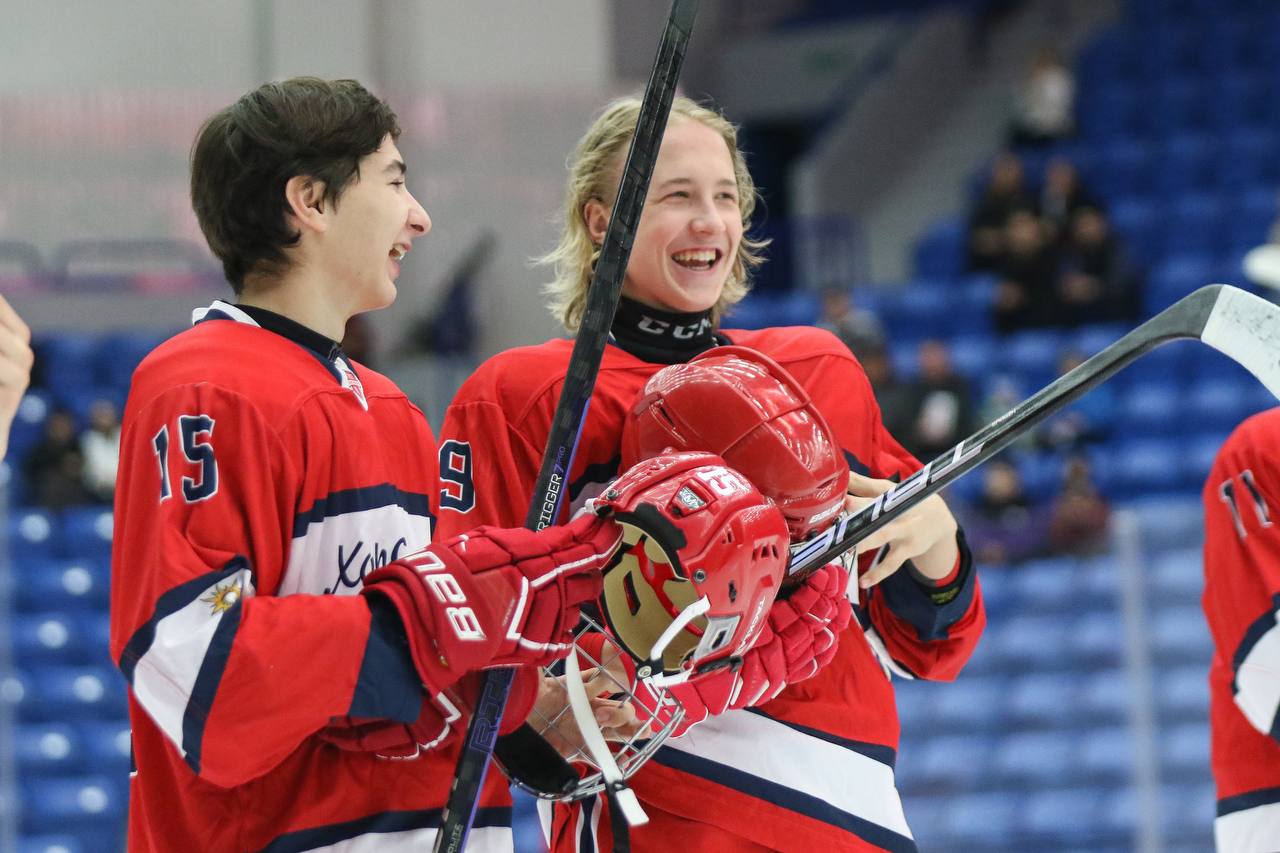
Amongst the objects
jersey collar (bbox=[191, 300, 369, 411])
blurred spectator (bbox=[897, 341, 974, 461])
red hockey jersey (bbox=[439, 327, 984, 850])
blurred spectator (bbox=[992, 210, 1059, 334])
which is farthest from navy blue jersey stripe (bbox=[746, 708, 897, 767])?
blurred spectator (bbox=[992, 210, 1059, 334])

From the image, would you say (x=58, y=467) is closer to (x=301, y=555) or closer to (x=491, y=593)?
(x=301, y=555)

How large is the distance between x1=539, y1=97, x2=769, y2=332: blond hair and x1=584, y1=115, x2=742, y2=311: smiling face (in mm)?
49

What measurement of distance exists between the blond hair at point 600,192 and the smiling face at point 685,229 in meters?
0.05

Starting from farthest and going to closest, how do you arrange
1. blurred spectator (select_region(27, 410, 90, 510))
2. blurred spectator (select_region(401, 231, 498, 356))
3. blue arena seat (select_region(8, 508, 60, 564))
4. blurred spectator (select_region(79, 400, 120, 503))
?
blurred spectator (select_region(401, 231, 498, 356)) < blurred spectator (select_region(79, 400, 120, 503)) < blurred spectator (select_region(27, 410, 90, 510)) < blue arena seat (select_region(8, 508, 60, 564))

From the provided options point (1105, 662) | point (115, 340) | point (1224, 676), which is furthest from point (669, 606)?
point (115, 340)

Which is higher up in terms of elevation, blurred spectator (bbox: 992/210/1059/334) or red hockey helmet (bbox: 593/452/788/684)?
blurred spectator (bbox: 992/210/1059/334)

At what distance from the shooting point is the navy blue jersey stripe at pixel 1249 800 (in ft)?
7.57

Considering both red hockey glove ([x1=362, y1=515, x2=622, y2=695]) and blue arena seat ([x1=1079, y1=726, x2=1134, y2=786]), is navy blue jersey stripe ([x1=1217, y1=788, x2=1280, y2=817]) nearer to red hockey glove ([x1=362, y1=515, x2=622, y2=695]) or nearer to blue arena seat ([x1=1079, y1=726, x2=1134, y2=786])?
red hockey glove ([x1=362, y1=515, x2=622, y2=695])

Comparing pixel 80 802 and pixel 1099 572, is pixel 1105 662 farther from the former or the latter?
pixel 80 802

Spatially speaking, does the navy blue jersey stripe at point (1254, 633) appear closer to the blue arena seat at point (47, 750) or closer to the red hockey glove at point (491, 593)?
the red hockey glove at point (491, 593)

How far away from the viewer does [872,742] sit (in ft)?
6.75

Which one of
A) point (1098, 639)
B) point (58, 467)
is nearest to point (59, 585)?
point (58, 467)

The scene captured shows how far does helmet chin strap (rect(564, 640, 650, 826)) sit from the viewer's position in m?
1.72

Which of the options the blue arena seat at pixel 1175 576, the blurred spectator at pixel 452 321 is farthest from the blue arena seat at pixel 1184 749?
the blurred spectator at pixel 452 321
